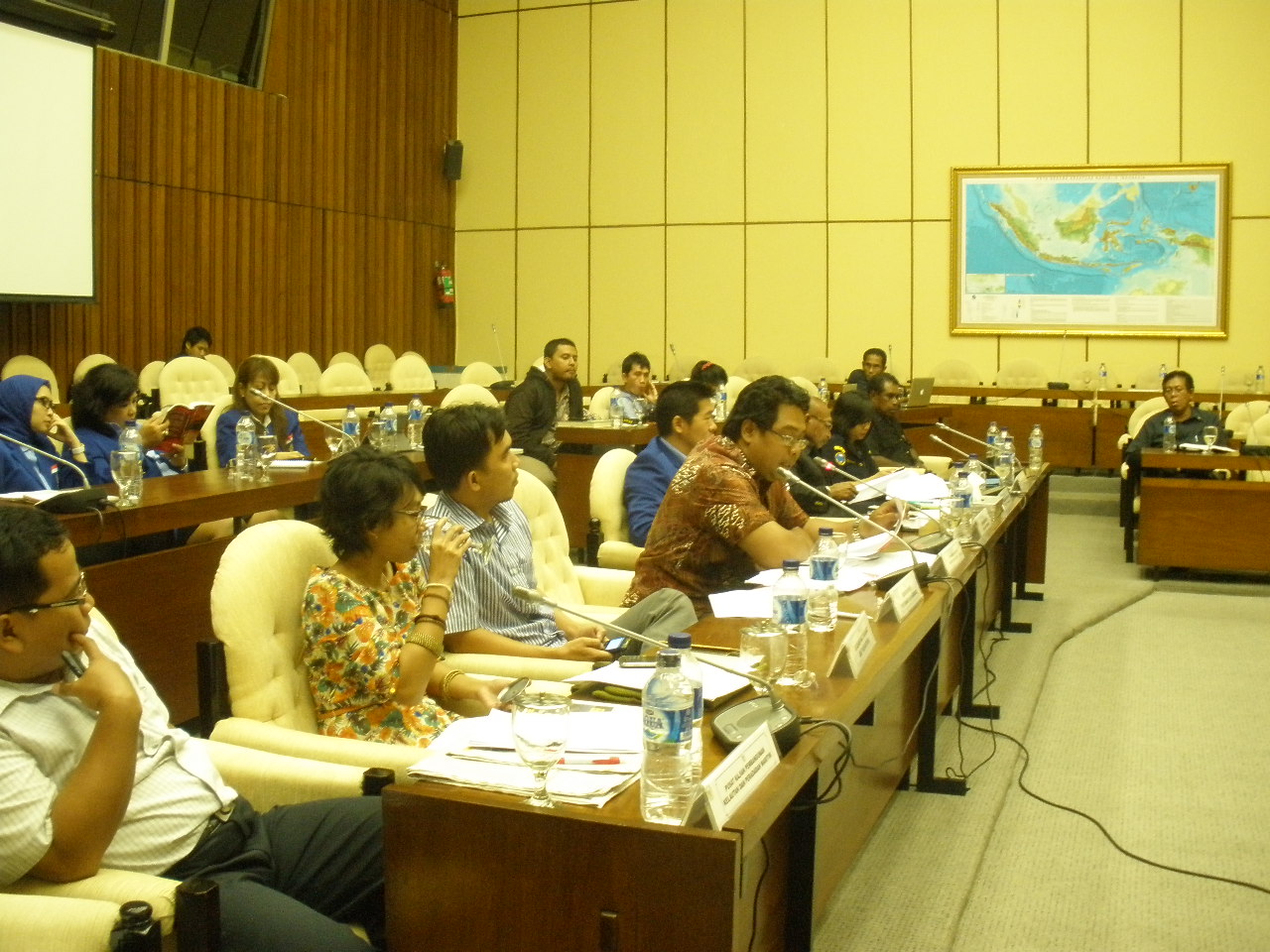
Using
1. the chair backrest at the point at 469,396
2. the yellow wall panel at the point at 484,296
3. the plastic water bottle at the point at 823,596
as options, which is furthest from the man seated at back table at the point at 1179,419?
the yellow wall panel at the point at 484,296

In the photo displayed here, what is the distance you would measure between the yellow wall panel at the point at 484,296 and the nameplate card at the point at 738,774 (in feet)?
38.0

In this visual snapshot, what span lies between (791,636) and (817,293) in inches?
401

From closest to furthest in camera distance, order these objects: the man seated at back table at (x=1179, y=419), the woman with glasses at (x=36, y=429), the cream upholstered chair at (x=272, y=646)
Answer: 1. the cream upholstered chair at (x=272, y=646)
2. the woman with glasses at (x=36, y=429)
3. the man seated at back table at (x=1179, y=419)

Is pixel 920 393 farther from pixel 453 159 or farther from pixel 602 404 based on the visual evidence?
pixel 453 159

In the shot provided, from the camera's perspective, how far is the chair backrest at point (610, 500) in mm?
4289

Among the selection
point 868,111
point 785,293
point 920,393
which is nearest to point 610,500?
point 920,393

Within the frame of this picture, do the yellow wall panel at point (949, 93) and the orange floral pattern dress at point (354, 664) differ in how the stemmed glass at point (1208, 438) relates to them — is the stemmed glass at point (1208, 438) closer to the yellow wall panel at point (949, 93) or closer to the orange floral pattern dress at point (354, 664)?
the yellow wall panel at point (949, 93)

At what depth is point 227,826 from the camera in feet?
6.16

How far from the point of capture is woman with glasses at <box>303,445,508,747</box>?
227 centimetres

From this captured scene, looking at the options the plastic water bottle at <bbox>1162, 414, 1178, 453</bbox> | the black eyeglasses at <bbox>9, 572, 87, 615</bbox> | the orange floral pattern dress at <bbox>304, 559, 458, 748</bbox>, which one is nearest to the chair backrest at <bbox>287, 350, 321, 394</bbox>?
A: the plastic water bottle at <bbox>1162, 414, 1178, 453</bbox>

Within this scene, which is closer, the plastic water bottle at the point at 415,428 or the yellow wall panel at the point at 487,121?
the plastic water bottle at the point at 415,428

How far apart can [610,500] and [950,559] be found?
1252mm

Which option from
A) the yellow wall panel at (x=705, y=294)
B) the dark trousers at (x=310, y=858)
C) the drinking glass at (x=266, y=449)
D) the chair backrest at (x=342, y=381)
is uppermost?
the yellow wall panel at (x=705, y=294)

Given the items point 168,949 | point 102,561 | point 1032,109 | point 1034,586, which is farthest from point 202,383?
point 1032,109
